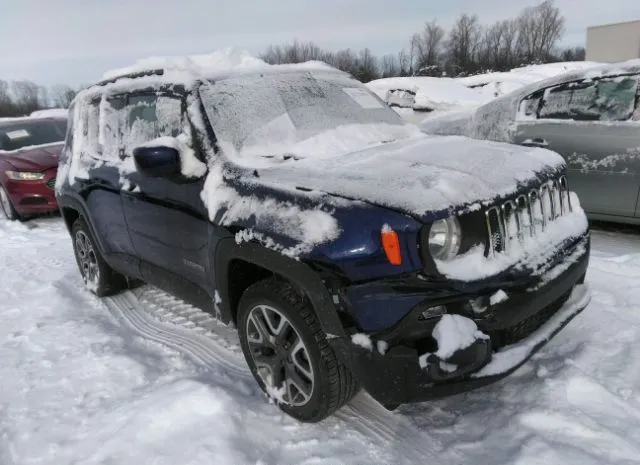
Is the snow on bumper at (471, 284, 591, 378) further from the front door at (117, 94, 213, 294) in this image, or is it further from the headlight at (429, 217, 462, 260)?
the front door at (117, 94, 213, 294)

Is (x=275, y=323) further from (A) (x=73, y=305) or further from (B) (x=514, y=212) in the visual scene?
(A) (x=73, y=305)

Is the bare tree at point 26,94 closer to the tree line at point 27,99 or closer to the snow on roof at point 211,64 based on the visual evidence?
the tree line at point 27,99

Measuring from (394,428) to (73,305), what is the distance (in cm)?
309

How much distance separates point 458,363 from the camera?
218 cm

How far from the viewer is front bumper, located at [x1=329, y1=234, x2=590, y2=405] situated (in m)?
2.18

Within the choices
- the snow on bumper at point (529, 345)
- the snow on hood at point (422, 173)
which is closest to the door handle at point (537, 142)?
the snow on hood at point (422, 173)

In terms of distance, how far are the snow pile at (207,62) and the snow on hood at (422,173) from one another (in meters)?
1.04

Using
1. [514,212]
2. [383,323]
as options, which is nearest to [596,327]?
[514,212]

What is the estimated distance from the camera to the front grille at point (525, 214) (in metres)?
2.39

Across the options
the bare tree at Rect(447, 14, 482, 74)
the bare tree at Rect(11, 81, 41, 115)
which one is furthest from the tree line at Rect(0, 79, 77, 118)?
the bare tree at Rect(447, 14, 482, 74)

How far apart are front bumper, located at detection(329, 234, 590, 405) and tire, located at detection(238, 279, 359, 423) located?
155 millimetres

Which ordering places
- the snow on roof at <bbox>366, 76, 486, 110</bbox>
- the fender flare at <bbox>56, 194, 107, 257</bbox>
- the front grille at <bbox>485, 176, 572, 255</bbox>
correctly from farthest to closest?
1. the snow on roof at <bbox>366, 76, 486, 110</bbox>
2. the fender flare at <bbox>56, 194, 107, 257</bbox>
3. the front grille at <bbox>485, 176, 572, 255</bbox>

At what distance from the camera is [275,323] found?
2705mm

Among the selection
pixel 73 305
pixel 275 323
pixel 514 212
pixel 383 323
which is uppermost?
pixel 514 212
